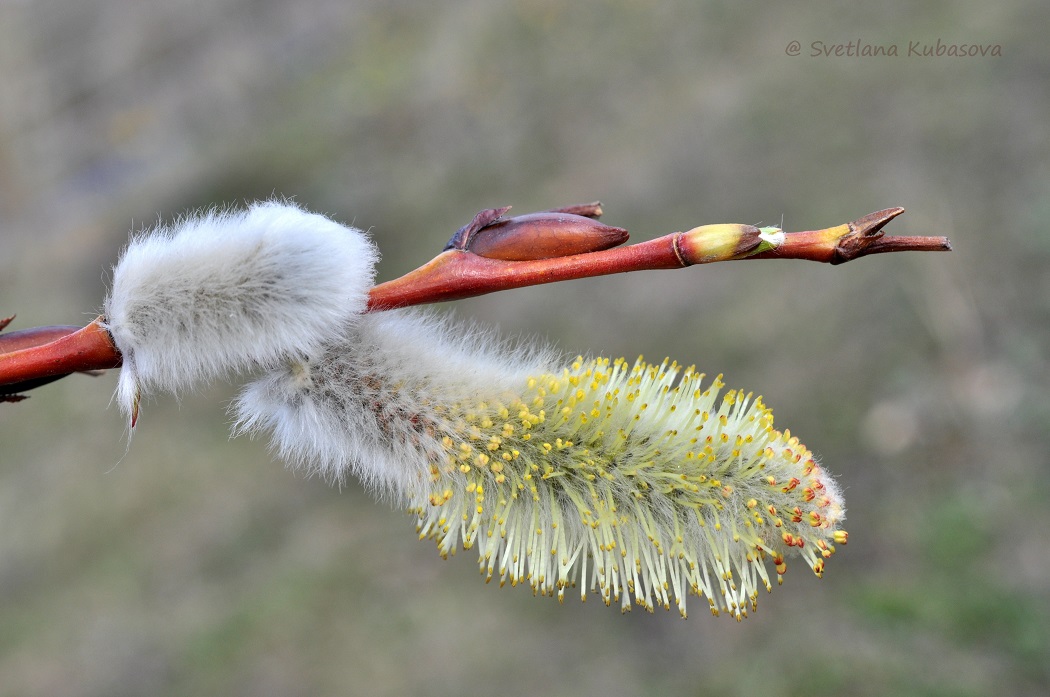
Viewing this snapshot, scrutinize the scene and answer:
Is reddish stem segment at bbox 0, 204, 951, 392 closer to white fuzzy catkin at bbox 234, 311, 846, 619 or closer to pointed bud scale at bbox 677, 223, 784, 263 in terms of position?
pointed bud scale at bbox 677, 223, 784, 263

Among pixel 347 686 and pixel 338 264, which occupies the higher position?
pixel 338 264

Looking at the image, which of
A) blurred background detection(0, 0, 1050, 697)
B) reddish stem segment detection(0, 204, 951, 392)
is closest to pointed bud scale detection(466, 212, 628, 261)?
reddish stem segment detection(0, 204, 951, 392)

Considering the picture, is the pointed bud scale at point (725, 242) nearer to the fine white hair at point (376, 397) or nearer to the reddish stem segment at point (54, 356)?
the fine white hair at point (376, 397)

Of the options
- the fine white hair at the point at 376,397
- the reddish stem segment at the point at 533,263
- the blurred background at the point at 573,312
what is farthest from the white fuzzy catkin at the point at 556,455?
the blurred background at the point at 573,312

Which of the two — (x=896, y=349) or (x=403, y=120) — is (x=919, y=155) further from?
(x=403, y=120)

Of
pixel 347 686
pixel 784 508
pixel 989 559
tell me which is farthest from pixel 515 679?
pixel 784 508

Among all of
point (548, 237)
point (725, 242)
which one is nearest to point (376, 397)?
point (548, 237)
